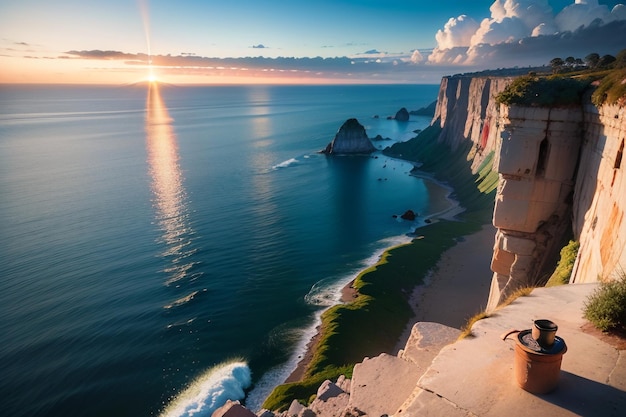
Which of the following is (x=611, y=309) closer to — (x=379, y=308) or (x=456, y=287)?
(x=379, y=308)

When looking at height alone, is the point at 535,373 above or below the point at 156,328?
above

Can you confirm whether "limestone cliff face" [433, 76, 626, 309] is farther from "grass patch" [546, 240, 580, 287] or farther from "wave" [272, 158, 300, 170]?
"wave" [272, 158, 300, 170]

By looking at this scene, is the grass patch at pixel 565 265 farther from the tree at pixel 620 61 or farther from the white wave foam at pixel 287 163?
the white wave foam at pixel 287 163

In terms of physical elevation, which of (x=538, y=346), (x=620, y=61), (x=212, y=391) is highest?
(x=620, y=61)

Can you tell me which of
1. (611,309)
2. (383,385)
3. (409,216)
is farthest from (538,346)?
(409,216)

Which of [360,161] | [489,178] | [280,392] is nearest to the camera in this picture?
[280,392]

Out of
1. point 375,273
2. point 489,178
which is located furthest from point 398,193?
point 375,273

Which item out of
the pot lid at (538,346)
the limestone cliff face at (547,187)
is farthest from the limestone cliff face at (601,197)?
the pot lid at (538,346)

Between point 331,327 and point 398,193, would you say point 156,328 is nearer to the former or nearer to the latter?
point 331,327
